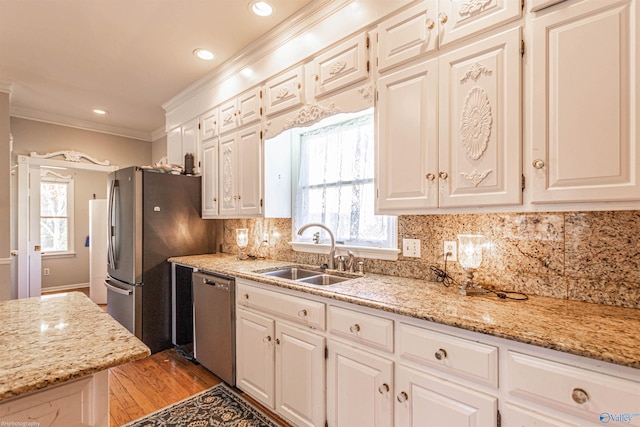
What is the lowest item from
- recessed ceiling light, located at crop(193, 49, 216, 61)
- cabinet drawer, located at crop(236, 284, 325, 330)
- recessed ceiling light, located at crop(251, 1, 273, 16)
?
cabinet drawer, located at crop(236, 284, 325, 330)

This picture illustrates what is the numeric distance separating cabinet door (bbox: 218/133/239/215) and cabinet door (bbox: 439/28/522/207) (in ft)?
6.38

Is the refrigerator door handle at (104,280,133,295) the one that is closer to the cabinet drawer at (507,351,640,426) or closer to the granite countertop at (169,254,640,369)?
the granite countertop at (169,254,640,369)

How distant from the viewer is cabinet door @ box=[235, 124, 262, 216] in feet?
8.65

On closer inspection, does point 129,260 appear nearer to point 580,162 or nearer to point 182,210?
point 182,210

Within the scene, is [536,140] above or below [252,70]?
below

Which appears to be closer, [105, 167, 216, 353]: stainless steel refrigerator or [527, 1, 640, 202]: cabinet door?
[527, 1, 640, 202]: cabinet door

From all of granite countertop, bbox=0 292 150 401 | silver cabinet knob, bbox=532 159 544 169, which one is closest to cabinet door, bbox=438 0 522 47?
silver cabinet knob, bbox=532 159 544 169

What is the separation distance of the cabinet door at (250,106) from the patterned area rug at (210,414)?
7.12 feet

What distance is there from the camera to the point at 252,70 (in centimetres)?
267

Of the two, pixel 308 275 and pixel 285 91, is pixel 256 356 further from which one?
pixel 285 91

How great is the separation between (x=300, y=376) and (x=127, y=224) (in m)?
2.25

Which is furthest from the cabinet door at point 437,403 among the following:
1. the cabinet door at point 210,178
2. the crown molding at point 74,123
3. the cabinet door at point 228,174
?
the crown molding at point 74,123

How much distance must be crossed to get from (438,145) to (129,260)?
9.44 ft

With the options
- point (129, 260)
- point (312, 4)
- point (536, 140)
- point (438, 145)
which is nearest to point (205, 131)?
point (129, 260)
